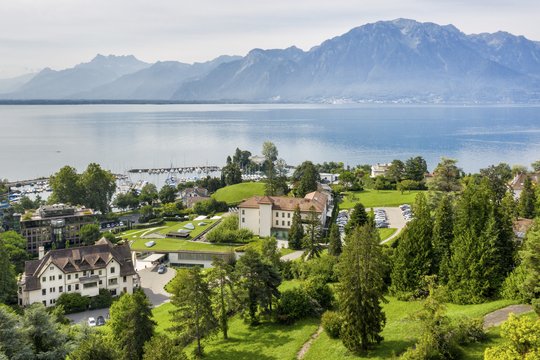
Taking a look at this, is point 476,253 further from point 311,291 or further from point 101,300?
point 101,300

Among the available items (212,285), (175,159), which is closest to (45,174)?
(175,159)

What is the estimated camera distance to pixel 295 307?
28.4m

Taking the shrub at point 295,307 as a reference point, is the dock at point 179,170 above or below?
below

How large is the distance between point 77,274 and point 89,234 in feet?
55.2

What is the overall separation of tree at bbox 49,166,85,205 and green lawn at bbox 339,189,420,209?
1531 inches

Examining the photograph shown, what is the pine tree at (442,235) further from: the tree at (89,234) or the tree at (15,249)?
the tree at (89,234)

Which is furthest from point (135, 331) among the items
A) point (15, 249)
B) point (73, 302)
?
point (15, 249)

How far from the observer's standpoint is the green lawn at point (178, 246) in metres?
52.6

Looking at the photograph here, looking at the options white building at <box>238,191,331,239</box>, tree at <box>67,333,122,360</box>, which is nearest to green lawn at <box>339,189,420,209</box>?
white building at <box>238,191,331,239</box>

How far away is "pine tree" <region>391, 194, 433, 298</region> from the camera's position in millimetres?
28703

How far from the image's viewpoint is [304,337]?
2558 centimetres

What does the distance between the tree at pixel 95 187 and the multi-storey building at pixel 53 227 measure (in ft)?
40.5

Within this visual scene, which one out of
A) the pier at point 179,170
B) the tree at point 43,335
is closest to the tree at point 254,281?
the tree at point 43,335

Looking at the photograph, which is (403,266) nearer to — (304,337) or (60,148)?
Answer: (304,337)
